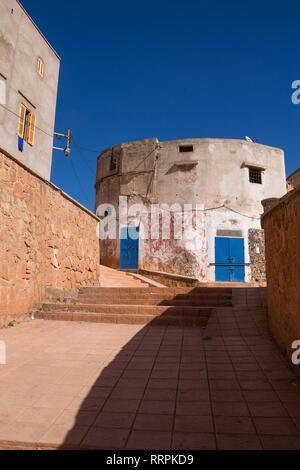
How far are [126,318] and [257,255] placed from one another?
426 inches

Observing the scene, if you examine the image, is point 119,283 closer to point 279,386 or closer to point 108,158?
point 279,386

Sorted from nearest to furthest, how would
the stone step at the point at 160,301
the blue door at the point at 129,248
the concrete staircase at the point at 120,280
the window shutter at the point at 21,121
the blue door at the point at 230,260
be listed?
the stone step at the point at 160,301
the concrete staircase at the point at 120,280
the window shutter at the point at 21,121
the blue door at the point at 230,260
the blue door at the point at 129,248

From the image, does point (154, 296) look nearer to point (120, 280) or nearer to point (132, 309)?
point (132, 309)

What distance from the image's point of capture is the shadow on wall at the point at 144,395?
216cm

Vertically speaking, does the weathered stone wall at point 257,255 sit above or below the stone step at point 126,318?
above

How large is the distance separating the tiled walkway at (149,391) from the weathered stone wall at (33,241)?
971 mm

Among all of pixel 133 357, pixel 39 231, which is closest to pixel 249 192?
pixel 39 231

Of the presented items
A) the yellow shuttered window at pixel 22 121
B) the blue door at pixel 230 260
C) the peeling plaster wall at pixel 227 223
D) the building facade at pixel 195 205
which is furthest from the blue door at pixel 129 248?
the yellow shuttered window at pixel 22 121

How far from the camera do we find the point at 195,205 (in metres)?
15.4

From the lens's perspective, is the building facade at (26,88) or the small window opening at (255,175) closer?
the building facade at (26,88)

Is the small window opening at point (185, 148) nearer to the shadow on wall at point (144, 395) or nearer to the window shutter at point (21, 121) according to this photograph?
the window shutter at point (21, 121)

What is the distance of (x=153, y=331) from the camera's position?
532 centimetres
